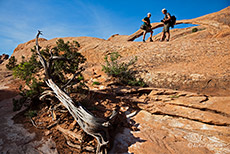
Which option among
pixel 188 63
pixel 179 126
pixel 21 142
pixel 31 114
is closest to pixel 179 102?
pixel 179 126

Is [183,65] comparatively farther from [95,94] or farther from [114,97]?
[95,94]

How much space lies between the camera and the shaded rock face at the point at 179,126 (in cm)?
273

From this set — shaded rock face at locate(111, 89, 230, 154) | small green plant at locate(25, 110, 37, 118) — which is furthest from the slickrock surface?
small green plant at locate(25, 110, 37, 118)

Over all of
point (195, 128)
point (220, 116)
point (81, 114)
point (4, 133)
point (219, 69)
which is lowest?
point (195, 128)

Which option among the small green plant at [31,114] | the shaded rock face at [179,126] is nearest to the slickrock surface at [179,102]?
the shaded rock face at [179,126]

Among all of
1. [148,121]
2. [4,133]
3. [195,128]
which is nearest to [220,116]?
[195,128]

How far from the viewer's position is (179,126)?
10.7ft

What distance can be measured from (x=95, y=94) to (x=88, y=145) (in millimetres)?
2080

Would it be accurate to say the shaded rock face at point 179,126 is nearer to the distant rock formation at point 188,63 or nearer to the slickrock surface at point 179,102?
the slickrock surface at point 179,102

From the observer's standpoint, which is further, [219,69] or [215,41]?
[215,41]

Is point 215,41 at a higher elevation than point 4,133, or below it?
higher

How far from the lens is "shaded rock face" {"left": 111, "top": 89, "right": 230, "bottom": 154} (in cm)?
273

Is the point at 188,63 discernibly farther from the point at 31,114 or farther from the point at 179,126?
the point at 31,114

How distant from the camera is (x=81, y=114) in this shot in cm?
295
